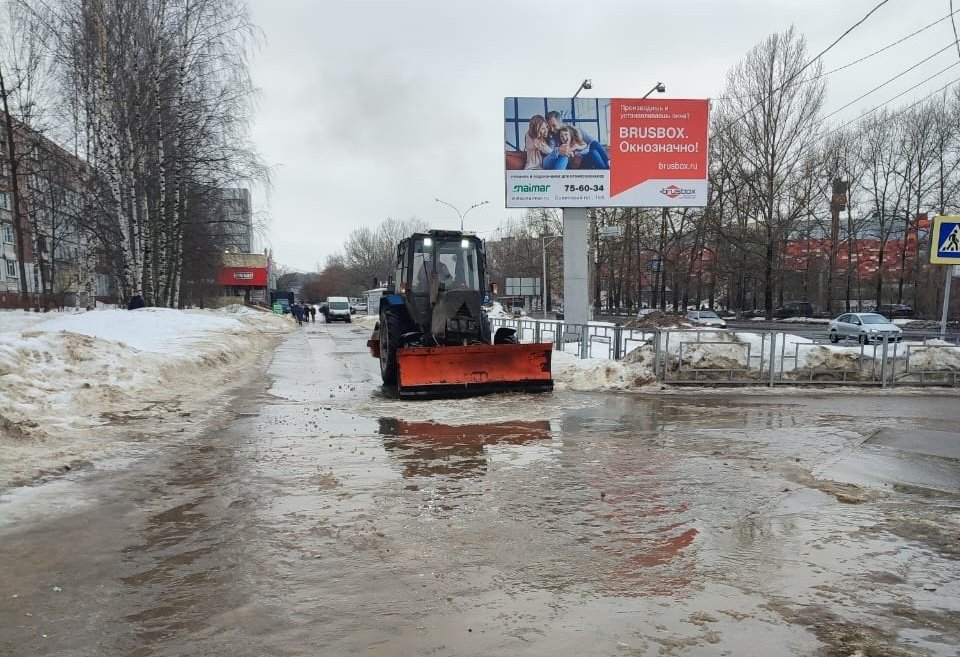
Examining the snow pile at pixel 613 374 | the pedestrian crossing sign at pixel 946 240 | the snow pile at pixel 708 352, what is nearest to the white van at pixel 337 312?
the snow pile at pixel 613 374

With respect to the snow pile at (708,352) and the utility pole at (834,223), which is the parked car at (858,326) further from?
the utility pole at (834,223)

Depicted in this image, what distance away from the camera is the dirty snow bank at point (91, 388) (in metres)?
6.63

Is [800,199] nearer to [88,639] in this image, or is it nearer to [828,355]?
[828,355]

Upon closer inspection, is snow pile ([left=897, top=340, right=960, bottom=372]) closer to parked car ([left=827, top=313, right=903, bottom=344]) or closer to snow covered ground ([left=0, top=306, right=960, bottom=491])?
snow covered ground ([left=0, top=306, right=960, bottom=491])

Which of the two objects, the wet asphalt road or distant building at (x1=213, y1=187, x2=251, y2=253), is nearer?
the wet asphalt road

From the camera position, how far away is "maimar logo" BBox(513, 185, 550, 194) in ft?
66.5

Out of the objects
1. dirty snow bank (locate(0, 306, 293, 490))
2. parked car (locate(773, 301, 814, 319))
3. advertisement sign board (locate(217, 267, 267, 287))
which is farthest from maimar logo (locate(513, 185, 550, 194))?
advertisement sign board (locate(217, 267, 267, 287))

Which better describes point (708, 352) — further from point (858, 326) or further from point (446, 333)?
point (858, 326)

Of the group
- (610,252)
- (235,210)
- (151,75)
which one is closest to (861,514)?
(151,75)

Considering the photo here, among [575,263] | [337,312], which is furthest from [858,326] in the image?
[337,312]

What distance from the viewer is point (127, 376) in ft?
33.8

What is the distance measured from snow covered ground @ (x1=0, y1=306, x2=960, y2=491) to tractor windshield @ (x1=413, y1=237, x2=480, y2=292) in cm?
289

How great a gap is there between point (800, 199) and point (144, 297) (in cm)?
4111

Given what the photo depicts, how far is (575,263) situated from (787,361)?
942 centimetres
